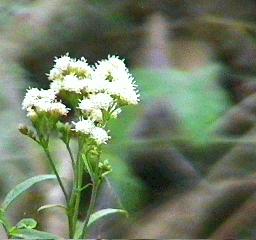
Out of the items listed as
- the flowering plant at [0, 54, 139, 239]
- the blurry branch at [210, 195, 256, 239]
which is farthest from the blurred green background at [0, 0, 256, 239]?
the flowering plant at [0, 54, 139, 239]

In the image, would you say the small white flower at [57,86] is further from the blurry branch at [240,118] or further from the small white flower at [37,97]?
the blurry branch at [240,118]

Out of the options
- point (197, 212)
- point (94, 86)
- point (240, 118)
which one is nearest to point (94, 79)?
point (94, 86)

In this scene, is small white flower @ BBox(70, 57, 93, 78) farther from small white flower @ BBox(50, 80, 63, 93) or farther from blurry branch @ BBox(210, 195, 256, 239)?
blurry branch @ BBox(210, 195, 256, 239)

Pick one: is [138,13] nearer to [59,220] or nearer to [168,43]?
[168,43]

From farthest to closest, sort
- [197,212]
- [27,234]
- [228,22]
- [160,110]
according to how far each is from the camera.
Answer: [228,22] < [160,110] < [197,212] < [27,234]

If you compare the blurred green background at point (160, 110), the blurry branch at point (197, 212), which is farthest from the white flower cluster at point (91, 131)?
the blurry branch at point (197, 212)

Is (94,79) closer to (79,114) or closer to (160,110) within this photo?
(79,114)

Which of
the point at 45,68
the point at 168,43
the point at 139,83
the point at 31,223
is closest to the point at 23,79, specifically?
the point at 45,68
